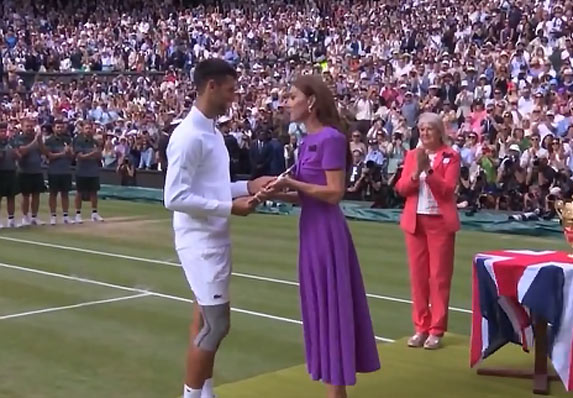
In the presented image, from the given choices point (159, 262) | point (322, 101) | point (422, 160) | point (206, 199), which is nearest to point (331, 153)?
point (322, 101)

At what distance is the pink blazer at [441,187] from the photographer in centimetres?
725

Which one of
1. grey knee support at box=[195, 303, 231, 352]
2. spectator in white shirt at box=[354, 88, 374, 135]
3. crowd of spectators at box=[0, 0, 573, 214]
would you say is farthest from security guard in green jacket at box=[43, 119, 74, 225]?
grey knee support at box=[195, 303, 231, 352]

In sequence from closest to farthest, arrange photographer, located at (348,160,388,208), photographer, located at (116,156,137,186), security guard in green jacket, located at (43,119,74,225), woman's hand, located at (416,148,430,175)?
woman's hand, located at (416,148,430,175)
security guard in green jacket, located at (43,119,74,225)
photographer, located at (348,160,388,208)
photographer, located at (116,156,137,186)

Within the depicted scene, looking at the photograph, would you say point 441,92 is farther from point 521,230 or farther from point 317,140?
point 317,140

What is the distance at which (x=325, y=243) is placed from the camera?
543 cm

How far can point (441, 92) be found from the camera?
19.9 meters

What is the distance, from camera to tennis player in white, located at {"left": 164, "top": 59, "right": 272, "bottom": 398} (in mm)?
5160

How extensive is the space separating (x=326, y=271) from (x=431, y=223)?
2077 millimetres

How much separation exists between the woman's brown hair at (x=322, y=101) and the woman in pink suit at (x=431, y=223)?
1784mm

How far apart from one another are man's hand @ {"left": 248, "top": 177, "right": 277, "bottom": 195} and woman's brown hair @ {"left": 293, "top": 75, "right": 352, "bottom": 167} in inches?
18.8

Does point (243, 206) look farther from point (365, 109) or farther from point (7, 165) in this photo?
point (365, 109)

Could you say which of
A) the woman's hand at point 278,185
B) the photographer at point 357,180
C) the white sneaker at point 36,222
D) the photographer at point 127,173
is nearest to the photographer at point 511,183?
the photographer at point 357,180

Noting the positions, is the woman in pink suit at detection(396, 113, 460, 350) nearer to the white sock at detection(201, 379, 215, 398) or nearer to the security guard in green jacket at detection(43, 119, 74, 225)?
the white sock at detection(201, 379, 215, 398)

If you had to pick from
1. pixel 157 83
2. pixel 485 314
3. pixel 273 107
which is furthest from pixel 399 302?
pixel 157 83
